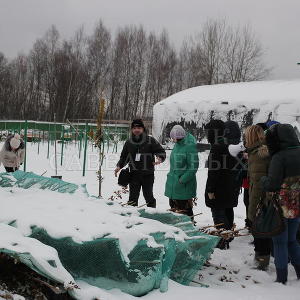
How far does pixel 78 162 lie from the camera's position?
39.4 ft

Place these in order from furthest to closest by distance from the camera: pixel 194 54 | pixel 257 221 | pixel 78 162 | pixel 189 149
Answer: pixel 194 54 < pixel 78 162 < pixel 189 149 < pixel 257 221

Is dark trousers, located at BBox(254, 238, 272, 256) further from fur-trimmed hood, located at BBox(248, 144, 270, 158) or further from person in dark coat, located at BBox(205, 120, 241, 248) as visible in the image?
fur-trimmed hood, located at BBox(248, 144, 270, 158)

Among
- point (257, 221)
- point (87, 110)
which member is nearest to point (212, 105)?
point (257, 221)

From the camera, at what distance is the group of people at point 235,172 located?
2852 mm

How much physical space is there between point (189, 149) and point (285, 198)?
4.84 feet

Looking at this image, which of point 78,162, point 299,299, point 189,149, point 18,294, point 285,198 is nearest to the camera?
point 18,294

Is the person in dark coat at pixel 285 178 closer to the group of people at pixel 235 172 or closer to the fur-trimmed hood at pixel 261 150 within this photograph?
the group of people at pixel 235 172

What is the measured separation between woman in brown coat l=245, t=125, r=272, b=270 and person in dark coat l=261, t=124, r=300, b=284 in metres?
0.37

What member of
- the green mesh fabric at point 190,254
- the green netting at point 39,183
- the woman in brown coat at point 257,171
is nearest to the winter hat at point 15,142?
the green netting at point 39,183

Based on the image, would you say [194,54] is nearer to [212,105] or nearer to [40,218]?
[212,105]

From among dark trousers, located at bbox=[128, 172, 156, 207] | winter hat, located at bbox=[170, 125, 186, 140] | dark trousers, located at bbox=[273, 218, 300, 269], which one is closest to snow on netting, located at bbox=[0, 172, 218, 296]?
dark trousers, located at bbox=[273, 218, 300, 269]

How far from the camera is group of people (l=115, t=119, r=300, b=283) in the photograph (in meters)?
2.85

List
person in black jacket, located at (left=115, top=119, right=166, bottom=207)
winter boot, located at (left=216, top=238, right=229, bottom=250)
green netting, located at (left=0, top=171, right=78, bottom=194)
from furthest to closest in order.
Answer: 1. person in black jacket, located at (left=115, top=119, right=166, bottom=207)
2. green netting, located at (left=0, top=171, right=78, bottom=194)
3. winter boot, located at (left=216, top=238, right=229, bottom=250)

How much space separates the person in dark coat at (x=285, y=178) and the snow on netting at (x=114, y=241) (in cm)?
56
